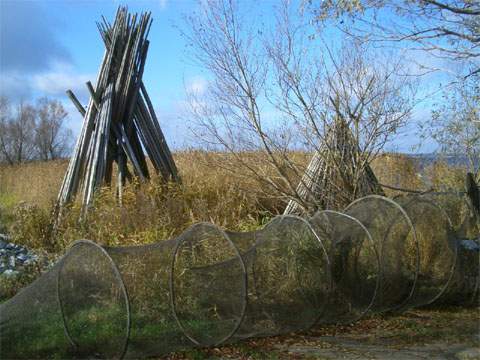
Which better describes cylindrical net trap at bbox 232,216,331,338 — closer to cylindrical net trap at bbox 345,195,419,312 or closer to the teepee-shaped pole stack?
cylindrical net trap at bbox 345,195,419,312

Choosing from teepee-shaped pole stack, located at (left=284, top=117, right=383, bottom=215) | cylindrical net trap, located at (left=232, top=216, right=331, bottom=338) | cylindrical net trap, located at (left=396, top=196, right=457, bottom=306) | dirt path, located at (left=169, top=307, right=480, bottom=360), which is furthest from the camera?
teepee-shaped pole stack, located at (left=284, top=117, right=383, bottom=215)

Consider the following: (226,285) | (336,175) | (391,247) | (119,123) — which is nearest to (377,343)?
(391,247)

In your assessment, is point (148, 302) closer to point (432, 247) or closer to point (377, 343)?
point (377, 343)

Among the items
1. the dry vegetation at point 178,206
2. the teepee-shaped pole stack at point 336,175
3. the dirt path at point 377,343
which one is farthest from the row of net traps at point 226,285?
the dry vegetation at point 178,206

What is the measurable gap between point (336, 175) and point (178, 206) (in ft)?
8.23

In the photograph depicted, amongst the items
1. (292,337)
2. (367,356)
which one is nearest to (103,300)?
(292,337)

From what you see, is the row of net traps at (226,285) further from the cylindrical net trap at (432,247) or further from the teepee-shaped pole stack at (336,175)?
the teepee-shaped pole stack at (336,175)

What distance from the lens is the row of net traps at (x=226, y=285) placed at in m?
5.32

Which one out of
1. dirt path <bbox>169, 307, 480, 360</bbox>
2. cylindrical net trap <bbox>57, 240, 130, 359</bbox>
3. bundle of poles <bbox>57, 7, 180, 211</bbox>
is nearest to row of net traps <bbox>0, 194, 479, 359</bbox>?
cylindrical net trap <bbox>57, 240, 130, 359</bbox>

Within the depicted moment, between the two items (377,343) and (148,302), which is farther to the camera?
(377,343)

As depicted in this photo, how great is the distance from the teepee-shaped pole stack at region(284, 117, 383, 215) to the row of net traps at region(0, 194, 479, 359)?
6.04 ft

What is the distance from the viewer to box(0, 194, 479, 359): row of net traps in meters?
5.32

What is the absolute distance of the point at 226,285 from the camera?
18.8 ft

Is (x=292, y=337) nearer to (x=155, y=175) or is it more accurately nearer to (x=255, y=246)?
(x=255, y=246)
